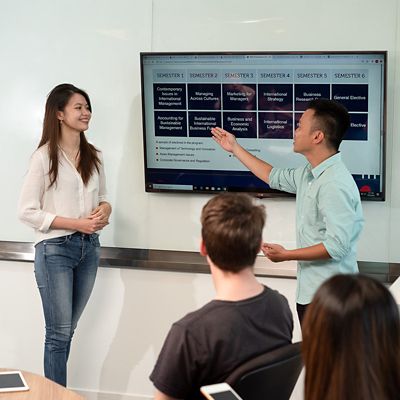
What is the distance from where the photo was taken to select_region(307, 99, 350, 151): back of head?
10.2ft

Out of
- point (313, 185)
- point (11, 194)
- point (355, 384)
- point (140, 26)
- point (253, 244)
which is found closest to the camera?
point (355, 384)

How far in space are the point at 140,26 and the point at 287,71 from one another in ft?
2.65

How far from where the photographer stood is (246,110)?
387cm

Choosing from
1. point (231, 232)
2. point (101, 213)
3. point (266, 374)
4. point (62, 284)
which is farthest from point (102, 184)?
point (266, 374)

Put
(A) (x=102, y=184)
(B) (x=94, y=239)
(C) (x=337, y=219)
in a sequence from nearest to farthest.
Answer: (C) (x=337, y=219)
(B) (x=94, y=239)
(A) (x=102, y=184)

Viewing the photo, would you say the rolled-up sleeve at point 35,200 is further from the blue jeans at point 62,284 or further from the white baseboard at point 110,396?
the white baseboard at point 110,396

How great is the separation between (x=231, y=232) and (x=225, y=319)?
0.75 feet

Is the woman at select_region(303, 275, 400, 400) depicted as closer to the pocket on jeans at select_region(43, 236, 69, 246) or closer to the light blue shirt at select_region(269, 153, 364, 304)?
the light blue shirt at select_region(269, 153, 364, 304)

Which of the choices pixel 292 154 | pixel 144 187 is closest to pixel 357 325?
pixel 292 154

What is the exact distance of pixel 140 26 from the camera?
4020 mm

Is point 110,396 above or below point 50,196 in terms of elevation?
below

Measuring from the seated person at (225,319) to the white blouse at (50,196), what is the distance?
1.57 metres

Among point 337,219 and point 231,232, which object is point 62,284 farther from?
point 231,232

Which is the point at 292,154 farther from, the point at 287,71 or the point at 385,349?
the point at 385,349
